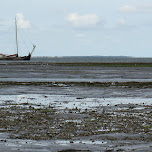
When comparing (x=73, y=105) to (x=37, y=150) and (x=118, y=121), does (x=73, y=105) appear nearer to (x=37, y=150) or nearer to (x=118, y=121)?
(x=118, y=121)

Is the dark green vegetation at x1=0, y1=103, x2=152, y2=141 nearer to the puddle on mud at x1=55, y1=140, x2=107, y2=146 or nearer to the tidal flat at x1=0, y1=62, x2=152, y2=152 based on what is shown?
the tidal flat at x1=0, y1=62, x2=152, y2=152

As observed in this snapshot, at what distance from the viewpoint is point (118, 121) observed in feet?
64.1

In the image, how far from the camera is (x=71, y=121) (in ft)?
64.4

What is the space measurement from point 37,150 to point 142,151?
324cm

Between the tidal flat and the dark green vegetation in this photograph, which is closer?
the tidal flat

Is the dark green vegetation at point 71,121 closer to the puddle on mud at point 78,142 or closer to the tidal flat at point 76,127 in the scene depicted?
the tidal flat at point 76,127

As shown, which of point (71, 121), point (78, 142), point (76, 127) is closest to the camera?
point (78, 142)

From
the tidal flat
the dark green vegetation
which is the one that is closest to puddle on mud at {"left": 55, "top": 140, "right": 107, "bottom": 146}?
the tidal flat

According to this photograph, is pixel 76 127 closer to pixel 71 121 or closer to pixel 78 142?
pixel 71 121

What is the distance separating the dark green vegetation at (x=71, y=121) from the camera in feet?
54.4

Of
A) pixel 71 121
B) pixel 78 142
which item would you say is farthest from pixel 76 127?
pixel 78 142

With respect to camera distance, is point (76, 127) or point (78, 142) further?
point (76, 127)

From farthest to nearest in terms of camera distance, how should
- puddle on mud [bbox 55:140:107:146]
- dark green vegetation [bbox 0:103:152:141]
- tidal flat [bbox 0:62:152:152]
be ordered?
dark green vegetation [bbox 0:103:152:141] < puddle on mud [bbox 55:140:107:146] < tidal flat [bbox 0:62:152:152]

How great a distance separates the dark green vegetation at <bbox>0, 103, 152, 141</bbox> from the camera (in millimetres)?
16578
